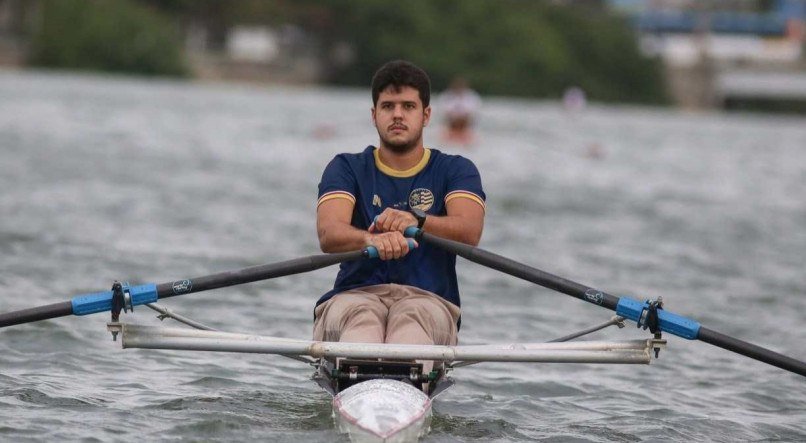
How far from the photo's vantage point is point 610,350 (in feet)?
27.3

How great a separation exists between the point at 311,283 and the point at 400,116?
20.9 feet

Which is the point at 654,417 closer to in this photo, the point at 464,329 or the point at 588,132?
the point at 464,329

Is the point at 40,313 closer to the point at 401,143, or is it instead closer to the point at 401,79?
the point at 401,143

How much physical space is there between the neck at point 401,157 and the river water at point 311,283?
4.99ft

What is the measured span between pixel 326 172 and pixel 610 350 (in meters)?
1.91

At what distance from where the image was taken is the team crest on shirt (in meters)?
8.65

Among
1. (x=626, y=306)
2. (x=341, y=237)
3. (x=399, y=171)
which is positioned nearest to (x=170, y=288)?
(x=341, y=237)

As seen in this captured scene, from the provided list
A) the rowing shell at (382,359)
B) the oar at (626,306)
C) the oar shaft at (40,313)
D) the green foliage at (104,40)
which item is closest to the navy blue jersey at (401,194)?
the oar at (626,306)

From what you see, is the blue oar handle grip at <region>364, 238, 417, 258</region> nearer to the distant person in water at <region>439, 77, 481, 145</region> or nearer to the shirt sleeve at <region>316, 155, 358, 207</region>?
the shirt sleeve at <region>316, 155, 358, 207</region>

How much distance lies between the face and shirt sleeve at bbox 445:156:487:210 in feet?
1.05

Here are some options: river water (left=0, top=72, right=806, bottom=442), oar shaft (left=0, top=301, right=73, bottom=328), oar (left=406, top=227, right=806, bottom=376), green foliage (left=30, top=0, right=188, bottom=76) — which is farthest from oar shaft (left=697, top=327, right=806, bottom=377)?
green foliage (left=30, top=0, right=188, bottom=76)

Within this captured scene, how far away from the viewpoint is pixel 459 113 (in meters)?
35.0

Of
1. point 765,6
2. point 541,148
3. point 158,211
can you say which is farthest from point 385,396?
point 765,6

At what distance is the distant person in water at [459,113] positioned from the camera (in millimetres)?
34688
